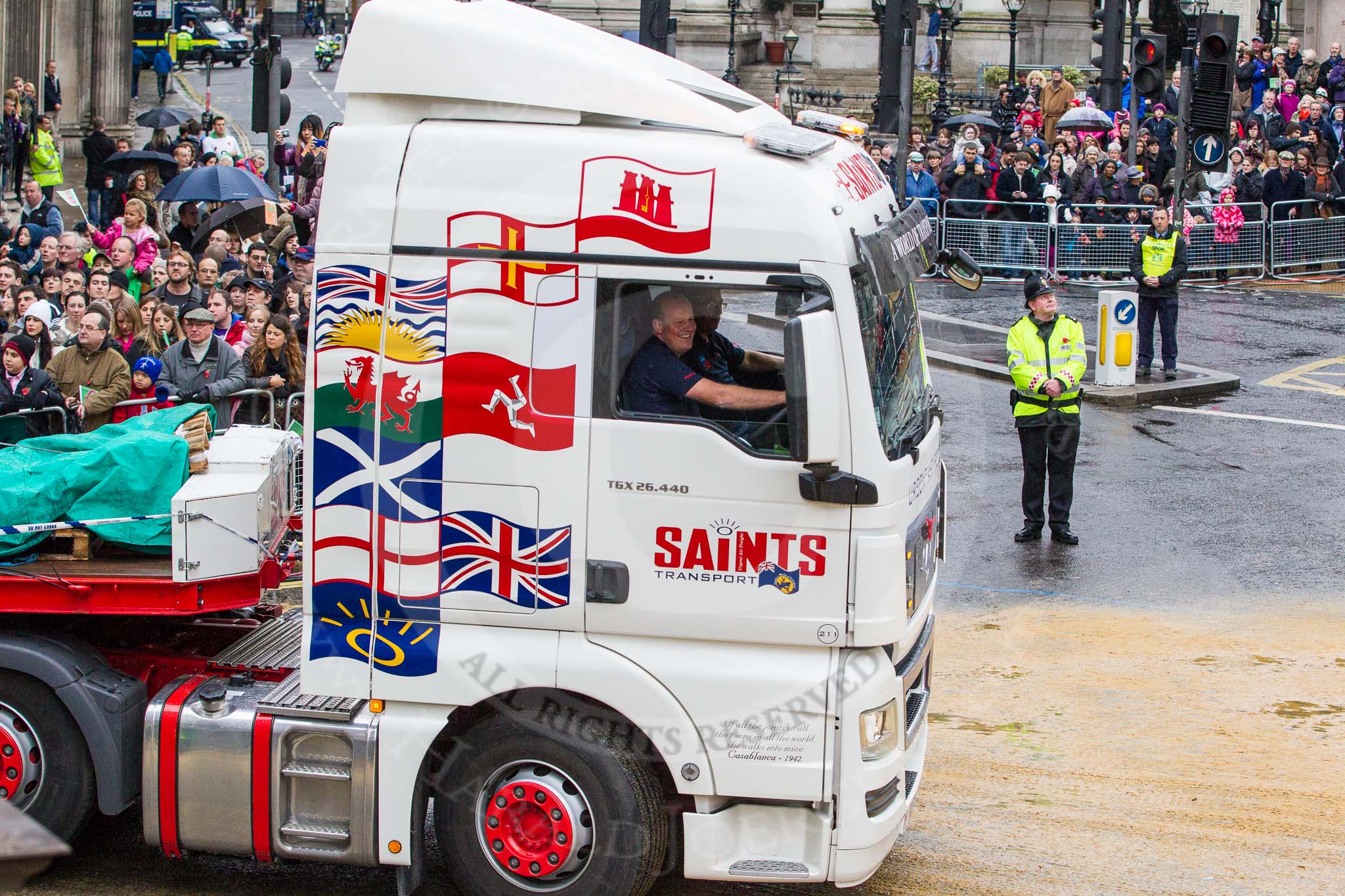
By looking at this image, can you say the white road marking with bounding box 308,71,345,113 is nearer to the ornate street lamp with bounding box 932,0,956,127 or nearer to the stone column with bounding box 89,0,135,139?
the stone column with bounding box 89,0,135,139

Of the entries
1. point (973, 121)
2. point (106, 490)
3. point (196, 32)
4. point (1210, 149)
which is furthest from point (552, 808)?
point (196, 32)

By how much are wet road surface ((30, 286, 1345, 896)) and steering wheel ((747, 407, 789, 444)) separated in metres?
2.07

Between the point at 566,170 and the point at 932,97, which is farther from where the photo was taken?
the point at 932,97

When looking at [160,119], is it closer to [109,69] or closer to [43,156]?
[43,156]

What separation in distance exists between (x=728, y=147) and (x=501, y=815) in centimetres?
272

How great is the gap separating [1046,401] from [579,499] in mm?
7209

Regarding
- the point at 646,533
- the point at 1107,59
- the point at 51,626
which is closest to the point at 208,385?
the point at 51,626

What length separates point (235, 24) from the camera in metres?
→ 79.6

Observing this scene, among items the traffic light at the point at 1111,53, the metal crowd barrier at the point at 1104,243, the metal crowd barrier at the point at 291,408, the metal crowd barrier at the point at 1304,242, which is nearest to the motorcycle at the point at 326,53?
the traffic light at the point at 1111,53

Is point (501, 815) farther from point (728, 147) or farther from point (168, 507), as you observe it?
point (728, 147)

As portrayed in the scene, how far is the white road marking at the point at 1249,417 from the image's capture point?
16.6 meters

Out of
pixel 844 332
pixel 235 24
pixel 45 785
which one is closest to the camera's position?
pixel 844 332

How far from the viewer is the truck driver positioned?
614 cm

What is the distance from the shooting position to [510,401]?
6152 mm
